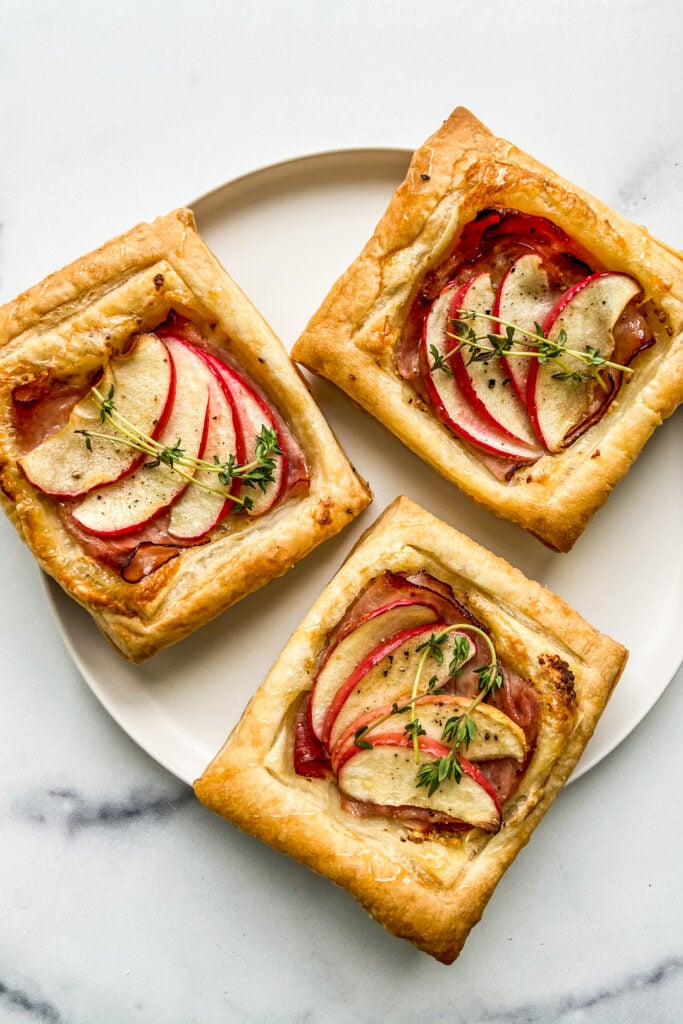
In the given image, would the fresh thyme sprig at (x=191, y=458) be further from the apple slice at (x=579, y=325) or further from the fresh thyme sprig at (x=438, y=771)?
the fresh thyme sprig at (x=438, y=771)

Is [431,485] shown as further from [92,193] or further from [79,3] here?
[79,3]

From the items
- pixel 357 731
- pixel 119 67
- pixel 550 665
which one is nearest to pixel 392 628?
pixel 357 731

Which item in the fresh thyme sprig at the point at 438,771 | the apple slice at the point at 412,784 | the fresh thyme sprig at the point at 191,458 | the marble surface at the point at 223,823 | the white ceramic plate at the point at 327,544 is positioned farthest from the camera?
the marble surface at the point at 223,823

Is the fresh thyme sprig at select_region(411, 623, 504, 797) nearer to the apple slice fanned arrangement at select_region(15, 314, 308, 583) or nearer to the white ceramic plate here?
the white ceramic plate

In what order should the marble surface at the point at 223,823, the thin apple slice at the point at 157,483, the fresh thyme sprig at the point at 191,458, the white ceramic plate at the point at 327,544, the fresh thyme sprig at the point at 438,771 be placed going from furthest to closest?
the marble surface at the point at 223,823, the white ceramic plate at the point at 327,544, the thin apple slice at the point at 157,483, the fresh thyme sprig at the point at 191,458, the fresh thyme sprig at the point at 438,771

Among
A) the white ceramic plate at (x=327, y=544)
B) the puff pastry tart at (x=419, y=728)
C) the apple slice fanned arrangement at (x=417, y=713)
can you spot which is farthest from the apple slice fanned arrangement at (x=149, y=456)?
the apple slice fanned arrangement at (x=417, y=713)

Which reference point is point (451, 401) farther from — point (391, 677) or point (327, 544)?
point (391, 677)

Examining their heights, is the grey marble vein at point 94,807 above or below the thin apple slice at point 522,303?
below
